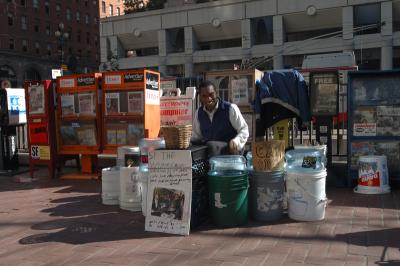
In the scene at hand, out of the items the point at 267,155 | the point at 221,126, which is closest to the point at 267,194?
the point at 267,155

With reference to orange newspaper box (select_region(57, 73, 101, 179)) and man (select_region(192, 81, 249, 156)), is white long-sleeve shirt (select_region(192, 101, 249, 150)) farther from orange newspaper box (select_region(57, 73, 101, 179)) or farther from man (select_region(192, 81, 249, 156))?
orange newspaper box (select_region(57, 73, 101, 179))

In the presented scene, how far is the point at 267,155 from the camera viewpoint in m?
5.69

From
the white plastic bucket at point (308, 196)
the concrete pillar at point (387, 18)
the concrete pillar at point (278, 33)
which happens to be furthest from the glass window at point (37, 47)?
the white plastic bucket at point (308, 196)

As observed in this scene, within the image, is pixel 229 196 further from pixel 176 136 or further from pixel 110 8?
pixel 110 8

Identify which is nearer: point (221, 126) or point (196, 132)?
point (221, 126)

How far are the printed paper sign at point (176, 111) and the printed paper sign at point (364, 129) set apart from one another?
3.22m

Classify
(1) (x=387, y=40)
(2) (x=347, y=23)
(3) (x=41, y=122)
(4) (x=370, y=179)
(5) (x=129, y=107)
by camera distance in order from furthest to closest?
(2) (x=347, y=23) < (1) (x=387, y=40) < (3) (x=41, y=122) < (5) (x=129, y=107) < (4) (x=370, y=179)

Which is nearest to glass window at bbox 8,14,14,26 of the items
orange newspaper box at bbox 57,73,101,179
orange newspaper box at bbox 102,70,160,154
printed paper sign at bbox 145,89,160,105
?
orange newspaper box at bbox 57,73,101,179

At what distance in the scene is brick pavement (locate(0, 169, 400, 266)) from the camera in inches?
177

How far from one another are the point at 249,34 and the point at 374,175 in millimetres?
38330

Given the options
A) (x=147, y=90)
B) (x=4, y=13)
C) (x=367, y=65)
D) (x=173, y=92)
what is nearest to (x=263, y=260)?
(x=147, y=90)

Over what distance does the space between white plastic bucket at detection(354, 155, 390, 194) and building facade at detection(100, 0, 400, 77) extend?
29302mm

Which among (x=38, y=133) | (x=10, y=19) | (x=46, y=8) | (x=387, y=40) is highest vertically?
(x=46, y=8)

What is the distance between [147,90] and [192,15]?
40362 millimetres
